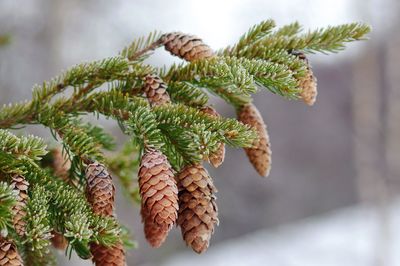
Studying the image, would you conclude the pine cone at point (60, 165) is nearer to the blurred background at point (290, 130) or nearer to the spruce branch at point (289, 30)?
the spruce branch at point (289, 30)

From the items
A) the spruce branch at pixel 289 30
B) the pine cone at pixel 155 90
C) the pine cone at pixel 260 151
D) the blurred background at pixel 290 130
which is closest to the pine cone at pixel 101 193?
the pine cone at pixel 155 90

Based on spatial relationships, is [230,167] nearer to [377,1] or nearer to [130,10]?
[130,10]

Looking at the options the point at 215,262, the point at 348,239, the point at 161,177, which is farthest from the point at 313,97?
the point at 348,239

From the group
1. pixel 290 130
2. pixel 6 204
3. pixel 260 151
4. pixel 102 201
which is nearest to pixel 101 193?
pixel 102 201

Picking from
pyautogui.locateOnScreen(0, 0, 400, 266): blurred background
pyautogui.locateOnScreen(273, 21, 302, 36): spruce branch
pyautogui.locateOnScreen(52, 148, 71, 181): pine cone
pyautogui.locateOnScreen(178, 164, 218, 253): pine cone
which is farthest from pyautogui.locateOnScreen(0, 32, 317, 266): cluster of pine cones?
pyautogui.locateOnScreen(0, 0, 400, 266): blurred background

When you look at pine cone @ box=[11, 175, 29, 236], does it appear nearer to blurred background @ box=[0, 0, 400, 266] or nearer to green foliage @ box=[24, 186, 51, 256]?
green foliage @ box=[24, 186, 51, 256]

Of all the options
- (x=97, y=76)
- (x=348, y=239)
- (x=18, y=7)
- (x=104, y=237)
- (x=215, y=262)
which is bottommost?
(x=104, y=237)

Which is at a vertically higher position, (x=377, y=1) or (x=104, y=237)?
(x=377, y=1)

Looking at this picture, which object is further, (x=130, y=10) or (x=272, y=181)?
(x=272, y=181)
